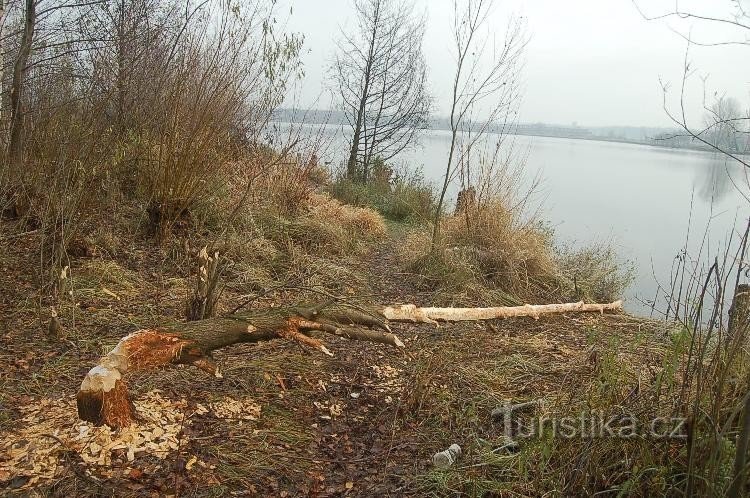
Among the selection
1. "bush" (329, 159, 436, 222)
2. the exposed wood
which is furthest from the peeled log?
"bush" (329, 159, 436, 222)

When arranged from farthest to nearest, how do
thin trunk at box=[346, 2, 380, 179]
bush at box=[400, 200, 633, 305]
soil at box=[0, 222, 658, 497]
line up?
thin trunk at box=[346, 2, 380, 179], bush at box=[400, 200, 633, 305], soil at box=[0, 222, 658, 497]

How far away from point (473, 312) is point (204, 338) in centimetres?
271

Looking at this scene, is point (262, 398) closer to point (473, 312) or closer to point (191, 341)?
point (191, 341)

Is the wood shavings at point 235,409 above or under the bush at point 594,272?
under

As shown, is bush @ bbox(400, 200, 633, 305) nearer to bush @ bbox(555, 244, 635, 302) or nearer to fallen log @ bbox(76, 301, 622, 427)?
bush @ bbox(555, 244, 635, 302)

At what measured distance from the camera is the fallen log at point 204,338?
227 centimetres

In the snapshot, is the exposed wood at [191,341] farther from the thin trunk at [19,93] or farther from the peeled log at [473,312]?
the thin trunk at [19,93]

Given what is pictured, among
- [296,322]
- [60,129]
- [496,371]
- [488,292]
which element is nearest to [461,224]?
[488,292]

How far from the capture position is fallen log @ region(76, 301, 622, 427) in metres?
2.27

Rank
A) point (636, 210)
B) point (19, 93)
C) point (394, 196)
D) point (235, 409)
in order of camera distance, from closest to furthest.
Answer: point (235, 409), point (19, 93), point (394, 196), point (636, 210)

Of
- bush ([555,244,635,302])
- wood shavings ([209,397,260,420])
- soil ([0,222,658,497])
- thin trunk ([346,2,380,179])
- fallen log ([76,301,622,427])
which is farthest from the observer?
thin trunk ([346,2,380,179])

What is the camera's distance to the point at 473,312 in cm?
474

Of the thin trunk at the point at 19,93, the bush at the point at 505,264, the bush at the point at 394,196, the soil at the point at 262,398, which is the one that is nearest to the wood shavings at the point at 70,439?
the soil at the point at 262,398

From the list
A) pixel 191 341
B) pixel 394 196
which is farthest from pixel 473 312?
pixel 394 196
